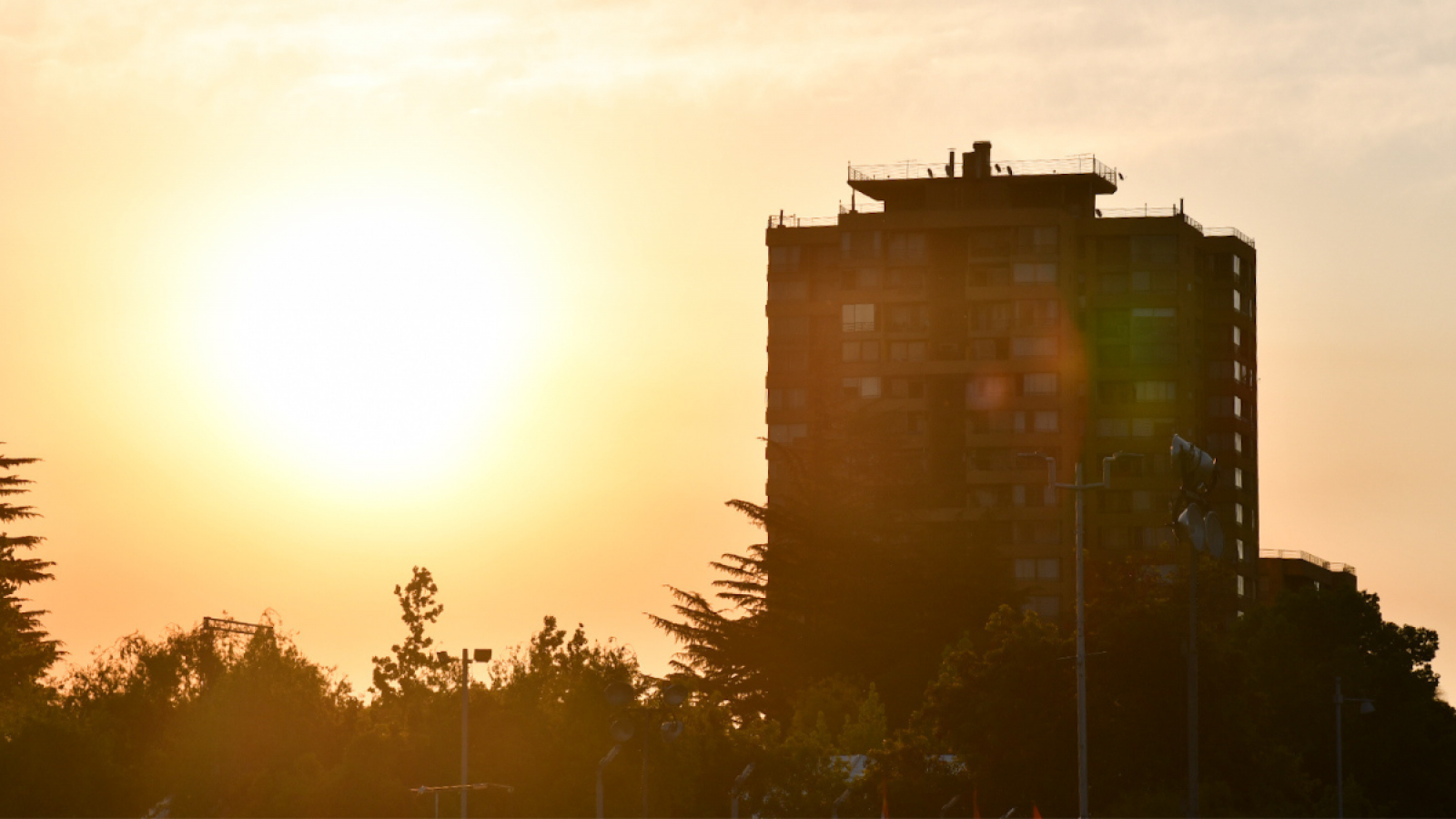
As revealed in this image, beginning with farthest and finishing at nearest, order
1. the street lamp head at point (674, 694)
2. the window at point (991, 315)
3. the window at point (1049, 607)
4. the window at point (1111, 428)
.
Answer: the window at point (991, 315) < the window at point (1111, 428) < the window at point (1049, 607) < the street lamp head at point (674, 694)

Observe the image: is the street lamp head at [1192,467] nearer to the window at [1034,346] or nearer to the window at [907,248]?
the window at [1034,346]

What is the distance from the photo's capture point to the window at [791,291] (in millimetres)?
150250

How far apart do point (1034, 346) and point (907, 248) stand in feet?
37.7

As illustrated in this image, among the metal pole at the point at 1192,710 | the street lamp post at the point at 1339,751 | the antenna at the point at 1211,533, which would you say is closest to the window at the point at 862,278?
the street lamp post at the point at 1339,751

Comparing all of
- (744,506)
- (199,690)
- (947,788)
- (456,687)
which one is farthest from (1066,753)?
(744,506)

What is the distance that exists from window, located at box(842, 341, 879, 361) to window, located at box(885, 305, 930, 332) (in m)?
1.80

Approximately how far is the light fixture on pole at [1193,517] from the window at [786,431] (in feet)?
351

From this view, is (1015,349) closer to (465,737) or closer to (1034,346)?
(1034,346)

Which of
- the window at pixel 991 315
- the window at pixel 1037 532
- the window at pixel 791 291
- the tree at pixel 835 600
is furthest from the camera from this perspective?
the window at pixel 791 291

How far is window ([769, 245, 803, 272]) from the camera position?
151 metres

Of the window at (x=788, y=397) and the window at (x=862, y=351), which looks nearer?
the window at (x=862, y=351)

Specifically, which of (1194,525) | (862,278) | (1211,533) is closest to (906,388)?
(862,278)

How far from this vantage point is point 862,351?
148 metres

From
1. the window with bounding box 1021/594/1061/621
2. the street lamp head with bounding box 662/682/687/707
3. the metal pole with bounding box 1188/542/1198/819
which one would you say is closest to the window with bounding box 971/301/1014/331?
the window with bounding box 1021/594/1061/621
